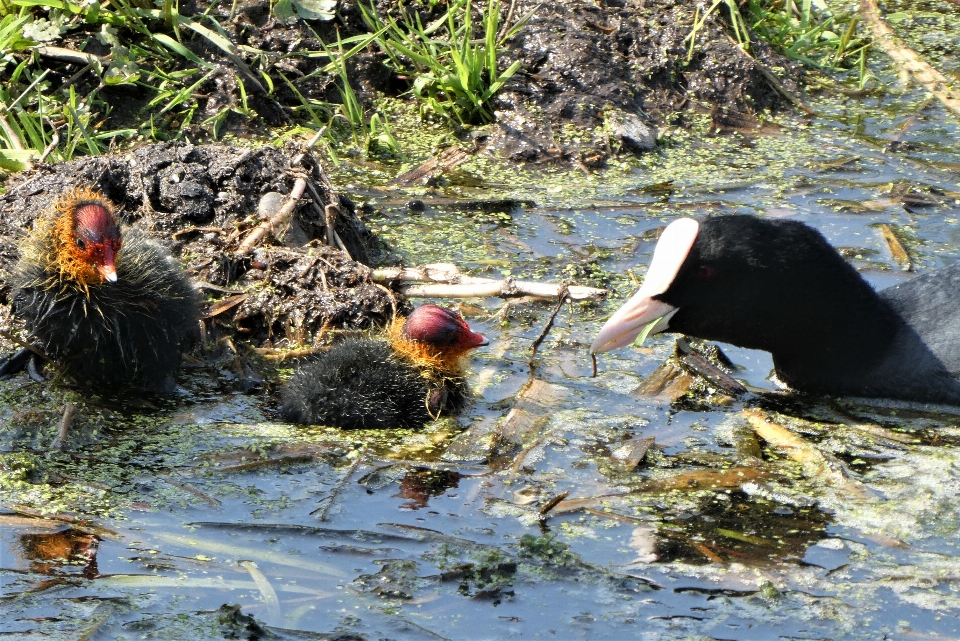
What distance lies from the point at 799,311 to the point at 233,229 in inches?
76.8

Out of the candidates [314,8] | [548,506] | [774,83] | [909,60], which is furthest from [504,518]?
[909,60]

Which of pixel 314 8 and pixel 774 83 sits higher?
Answer: pixel 314 8

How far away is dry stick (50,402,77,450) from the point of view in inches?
122

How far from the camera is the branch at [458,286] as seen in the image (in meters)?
3.93

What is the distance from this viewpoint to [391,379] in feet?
11.2

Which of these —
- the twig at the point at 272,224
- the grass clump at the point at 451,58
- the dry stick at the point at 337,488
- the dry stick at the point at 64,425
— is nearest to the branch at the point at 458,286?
the twig at the point at 272,224

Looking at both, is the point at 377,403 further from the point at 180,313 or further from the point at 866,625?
the point at 866,625

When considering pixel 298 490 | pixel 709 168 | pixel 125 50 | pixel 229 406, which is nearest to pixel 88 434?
pixel 229 406

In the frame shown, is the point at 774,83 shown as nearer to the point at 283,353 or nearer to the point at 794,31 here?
the point at 794,31

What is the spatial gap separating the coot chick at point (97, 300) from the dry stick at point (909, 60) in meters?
4.40

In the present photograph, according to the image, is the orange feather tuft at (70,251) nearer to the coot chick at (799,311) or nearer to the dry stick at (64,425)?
the dry stick at (64,425)

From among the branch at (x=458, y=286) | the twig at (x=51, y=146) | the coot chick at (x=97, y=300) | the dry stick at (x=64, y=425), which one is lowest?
the dry stick at (x=64, y=425)

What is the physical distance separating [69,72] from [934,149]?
408 centimetres

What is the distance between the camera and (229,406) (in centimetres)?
347
